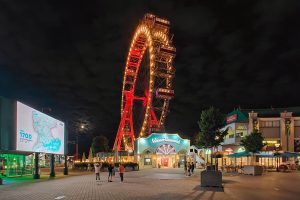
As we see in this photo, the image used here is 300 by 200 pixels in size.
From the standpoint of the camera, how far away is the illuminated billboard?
31500mm

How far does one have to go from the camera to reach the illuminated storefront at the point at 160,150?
70.5 metres

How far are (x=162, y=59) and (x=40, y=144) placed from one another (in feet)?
128

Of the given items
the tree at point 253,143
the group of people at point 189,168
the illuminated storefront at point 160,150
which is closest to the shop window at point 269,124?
the illuminated storefront at point 160,150

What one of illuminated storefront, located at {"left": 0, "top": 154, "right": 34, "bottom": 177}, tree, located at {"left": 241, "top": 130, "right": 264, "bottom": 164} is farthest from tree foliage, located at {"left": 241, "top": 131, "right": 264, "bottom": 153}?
illuminated storefront, located at {"left": 0, "top": 154, "right": 34, "bottom": 177}

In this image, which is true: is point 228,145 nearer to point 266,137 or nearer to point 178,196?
point 266,137

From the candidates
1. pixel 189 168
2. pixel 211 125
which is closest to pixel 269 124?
pixel 211 125

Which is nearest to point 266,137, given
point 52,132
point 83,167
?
point 83,167

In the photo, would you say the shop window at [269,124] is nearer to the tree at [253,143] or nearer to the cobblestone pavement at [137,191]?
the tree at [253,143]

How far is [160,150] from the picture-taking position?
71.6 meters

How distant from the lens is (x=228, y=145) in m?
81.6

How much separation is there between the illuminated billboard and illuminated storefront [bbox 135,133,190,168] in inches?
1149

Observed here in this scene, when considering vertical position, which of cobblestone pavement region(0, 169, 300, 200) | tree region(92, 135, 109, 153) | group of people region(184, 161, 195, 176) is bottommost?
tree region(92, 135, 109, 153)

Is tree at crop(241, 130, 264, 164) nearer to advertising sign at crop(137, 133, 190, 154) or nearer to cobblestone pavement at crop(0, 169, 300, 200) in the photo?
advertising sign at crop(137, 133, 190, 154)

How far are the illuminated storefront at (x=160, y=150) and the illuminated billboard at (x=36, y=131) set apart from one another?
29184mm
